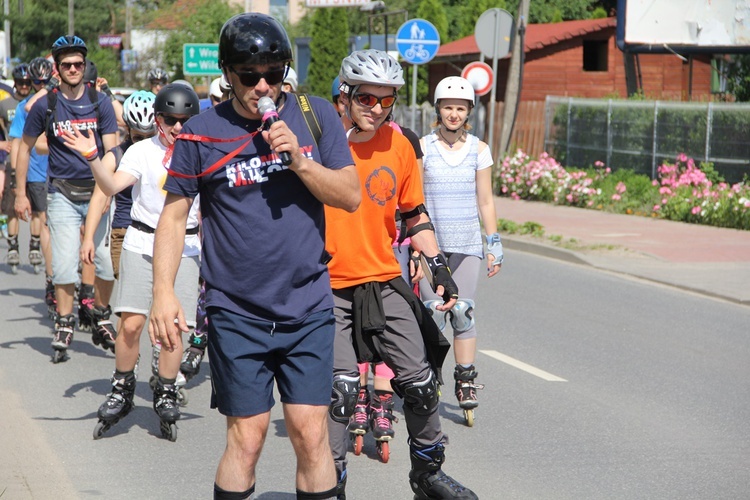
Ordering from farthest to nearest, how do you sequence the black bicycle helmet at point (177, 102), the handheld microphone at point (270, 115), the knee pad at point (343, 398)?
the black bicycle helmet at point (177, 102)
the knee pad at point (343, 398)
the handheld microphone at point (270, 115)

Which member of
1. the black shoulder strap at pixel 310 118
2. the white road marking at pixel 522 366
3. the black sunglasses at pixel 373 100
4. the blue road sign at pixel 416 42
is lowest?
the white road marking at pixel 522 366

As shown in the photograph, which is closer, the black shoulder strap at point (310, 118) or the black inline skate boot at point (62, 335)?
the black shoulder strap at point (310, 118)

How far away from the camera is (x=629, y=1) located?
24766 millimetres

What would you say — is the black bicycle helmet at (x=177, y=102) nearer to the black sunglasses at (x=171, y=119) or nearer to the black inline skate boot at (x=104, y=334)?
the black sunglasses at (x=171, y=119)

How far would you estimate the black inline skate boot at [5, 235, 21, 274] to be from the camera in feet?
43.3

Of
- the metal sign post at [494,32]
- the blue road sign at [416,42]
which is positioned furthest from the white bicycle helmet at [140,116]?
the blue road sign at [416,42]

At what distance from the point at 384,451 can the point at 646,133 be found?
1660 cm

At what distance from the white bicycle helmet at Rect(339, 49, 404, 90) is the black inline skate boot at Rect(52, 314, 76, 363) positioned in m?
3.96

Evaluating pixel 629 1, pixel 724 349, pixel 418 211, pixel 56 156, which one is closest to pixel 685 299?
pixel 724 349

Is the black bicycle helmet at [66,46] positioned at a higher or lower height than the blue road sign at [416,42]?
lower

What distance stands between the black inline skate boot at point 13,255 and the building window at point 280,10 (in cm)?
5054

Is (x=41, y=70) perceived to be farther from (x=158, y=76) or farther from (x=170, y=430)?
(x=170, y=430)

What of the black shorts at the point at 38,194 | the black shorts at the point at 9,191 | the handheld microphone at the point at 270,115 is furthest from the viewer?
the black shorts at the point at 9,191

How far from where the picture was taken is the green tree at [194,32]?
5169 centimetres
